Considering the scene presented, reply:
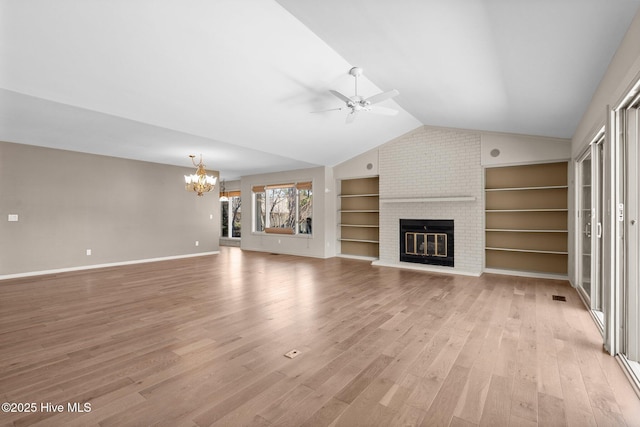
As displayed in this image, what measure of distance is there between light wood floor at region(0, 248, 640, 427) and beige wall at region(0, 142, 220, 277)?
164 cm

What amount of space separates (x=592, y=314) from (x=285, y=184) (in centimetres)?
754

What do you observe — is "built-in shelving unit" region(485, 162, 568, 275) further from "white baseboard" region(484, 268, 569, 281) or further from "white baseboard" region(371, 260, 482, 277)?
"white baseboard" region(371, 260, 482, 277)

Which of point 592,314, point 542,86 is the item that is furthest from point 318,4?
point 592,314

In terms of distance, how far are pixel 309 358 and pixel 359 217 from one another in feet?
20.0

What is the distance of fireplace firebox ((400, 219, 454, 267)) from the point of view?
6441mm

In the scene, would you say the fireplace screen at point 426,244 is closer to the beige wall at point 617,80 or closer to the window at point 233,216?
the beige wall at point 617,80

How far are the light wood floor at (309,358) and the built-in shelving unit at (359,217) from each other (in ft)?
11.2

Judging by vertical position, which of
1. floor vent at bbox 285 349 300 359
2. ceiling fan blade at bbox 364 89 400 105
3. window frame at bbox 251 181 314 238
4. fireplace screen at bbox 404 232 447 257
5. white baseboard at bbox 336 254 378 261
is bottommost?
white baseboard at bbox 336 254 378 261

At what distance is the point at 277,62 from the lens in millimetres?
3592

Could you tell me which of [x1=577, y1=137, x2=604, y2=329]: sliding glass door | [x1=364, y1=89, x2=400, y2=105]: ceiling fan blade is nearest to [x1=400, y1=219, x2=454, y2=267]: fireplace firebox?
[x1=577, y1=137, x2=604, y2=329]: sliding glass door

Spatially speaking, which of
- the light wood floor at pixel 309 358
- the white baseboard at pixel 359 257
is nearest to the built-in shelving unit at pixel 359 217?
the white baseboard at pixel 359 257

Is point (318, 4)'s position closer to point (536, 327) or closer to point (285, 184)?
point (536, 327)

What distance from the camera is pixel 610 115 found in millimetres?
2604

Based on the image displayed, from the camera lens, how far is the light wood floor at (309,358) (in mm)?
1811
